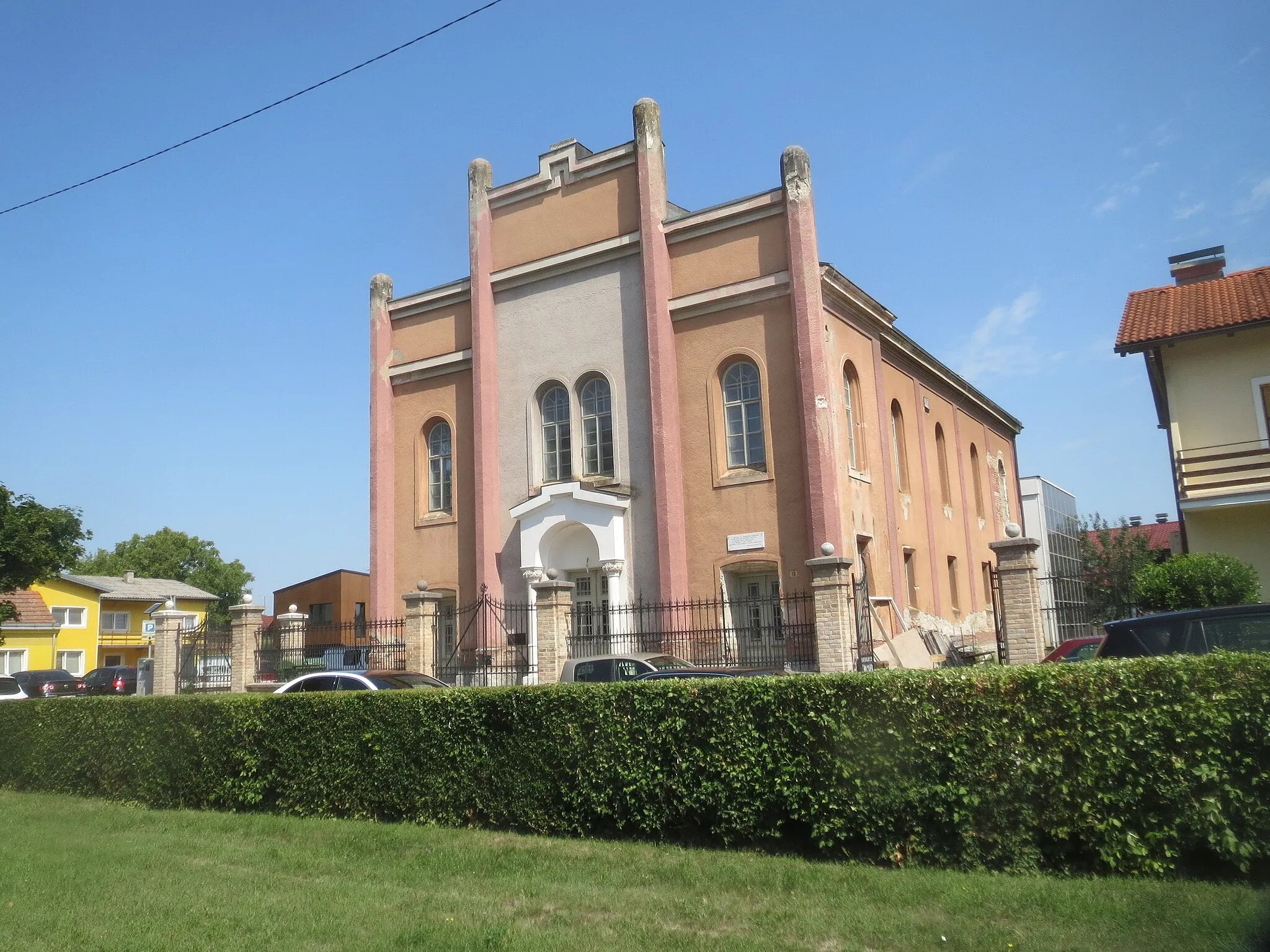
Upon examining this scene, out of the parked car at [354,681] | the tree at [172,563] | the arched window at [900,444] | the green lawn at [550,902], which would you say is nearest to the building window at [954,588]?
the arched window at [900,444]

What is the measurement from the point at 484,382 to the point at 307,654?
778 centimetres

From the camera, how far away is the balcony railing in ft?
65.1

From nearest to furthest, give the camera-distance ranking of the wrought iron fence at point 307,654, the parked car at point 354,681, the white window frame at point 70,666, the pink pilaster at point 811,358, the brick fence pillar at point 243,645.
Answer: the parked car at point 354,681, the pink pilaster at point 811,358, the brick fence pillar at point 243,645, the wrought iron fence at point 307,654, the white window frame at point 70,666

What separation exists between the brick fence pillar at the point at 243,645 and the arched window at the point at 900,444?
1616cm

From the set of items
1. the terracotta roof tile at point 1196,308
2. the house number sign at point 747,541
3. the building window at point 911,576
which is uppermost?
the terracotta roof tile at point 1196,308

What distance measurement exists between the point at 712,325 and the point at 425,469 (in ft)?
30.0

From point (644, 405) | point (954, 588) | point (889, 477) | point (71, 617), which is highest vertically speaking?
point (644, 405)

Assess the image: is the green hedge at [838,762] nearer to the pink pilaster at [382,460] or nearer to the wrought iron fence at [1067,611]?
the wrought iron fence at [1067,611]

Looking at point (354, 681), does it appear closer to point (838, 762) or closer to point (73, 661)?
point (838, 762)

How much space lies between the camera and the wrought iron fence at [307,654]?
23047 millimetres

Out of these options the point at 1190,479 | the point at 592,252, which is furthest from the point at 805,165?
the point at 1190,479

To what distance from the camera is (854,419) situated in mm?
24172

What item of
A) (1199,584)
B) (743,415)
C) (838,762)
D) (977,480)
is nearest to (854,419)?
(743,415)

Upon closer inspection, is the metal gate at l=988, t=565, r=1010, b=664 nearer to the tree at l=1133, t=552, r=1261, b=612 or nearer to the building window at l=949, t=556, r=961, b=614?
the tree at l=1133, t=552, r=1261, b=612
